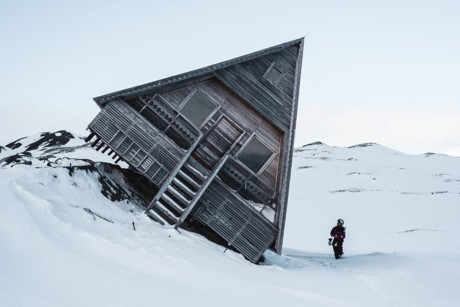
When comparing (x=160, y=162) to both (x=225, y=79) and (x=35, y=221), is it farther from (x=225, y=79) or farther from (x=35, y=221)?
(x=35, y=221)

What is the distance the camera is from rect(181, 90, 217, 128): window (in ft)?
51.3

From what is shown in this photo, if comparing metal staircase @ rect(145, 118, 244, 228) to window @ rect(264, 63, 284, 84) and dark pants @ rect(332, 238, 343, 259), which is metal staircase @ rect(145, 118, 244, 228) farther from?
dark pants @ rect(332, 238, 343, 259)

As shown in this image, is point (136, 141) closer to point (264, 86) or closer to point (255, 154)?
point (255, 154)

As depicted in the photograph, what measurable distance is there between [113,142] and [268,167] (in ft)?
18.8

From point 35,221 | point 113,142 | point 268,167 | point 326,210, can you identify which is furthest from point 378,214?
point 35,221

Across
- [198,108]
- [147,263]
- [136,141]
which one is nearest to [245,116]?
[198,108]

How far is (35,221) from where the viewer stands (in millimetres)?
8102

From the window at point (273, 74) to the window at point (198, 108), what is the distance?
2390 mm

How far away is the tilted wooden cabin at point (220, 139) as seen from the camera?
47.2 ft

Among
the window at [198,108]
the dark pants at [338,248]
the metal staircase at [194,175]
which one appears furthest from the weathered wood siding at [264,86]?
the dark pants at [338,248]

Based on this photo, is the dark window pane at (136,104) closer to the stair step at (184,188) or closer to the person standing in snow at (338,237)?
the stair step at (184,188)

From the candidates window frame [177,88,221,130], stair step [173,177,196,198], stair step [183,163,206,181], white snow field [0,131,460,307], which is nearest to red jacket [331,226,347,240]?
white snow field [0,131,460,307]

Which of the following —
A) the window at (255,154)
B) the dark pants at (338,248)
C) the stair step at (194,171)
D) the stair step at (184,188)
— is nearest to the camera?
the stair step at (184,188)

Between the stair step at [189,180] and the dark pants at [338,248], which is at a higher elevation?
the dark pants at [338,248]
